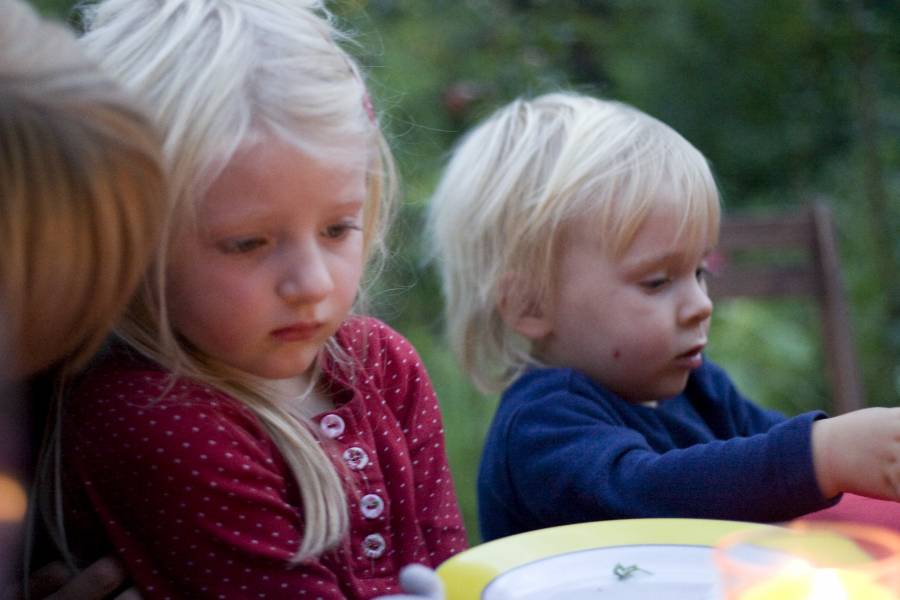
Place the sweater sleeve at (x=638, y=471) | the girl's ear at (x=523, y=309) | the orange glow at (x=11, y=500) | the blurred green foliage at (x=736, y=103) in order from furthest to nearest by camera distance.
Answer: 1. the blurred green foliage at (x=736, y=103)
2. the girl's ear at (x=523, y=309)
3. the sweater sleeve at (x=638, y=471)
4. the orange glow at (x=11, y=500)

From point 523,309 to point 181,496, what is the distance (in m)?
0.71

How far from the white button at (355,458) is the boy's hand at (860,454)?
0.48 m

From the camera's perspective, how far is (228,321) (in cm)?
121

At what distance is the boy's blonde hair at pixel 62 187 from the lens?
88cm

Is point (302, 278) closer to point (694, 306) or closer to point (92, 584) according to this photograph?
point (92, 584)

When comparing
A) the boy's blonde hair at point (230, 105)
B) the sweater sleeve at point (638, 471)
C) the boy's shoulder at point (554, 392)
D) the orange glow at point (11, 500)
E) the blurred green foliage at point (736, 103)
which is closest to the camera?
the orange glow at point (11, 500)

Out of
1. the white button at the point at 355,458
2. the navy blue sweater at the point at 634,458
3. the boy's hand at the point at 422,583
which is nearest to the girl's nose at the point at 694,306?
the navy blue sweater at the point at 634,458

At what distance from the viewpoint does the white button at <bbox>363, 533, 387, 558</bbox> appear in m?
1.35

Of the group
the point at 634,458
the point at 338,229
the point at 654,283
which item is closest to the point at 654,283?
the point at 654,283

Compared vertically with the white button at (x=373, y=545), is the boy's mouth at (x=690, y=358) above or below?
above

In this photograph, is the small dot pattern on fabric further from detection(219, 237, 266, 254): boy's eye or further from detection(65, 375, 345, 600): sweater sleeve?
detection(219, 237, 266, 254): boy's eye

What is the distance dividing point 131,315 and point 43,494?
194 millimetres

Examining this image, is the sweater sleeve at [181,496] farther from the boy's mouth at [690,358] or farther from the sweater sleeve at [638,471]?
the boy's mouth at [690,358]

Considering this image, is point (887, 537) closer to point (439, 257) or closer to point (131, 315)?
point (131, 315)
